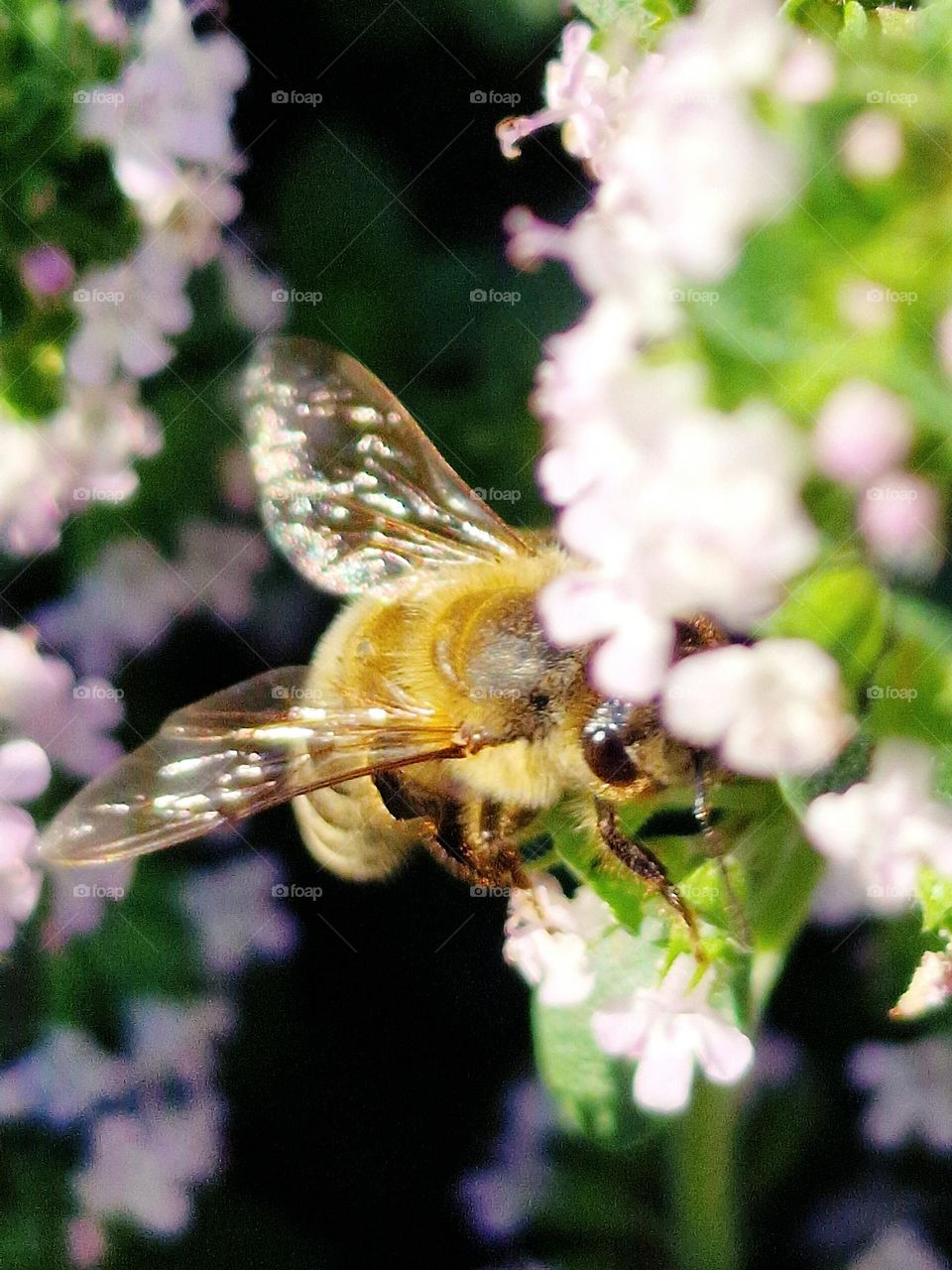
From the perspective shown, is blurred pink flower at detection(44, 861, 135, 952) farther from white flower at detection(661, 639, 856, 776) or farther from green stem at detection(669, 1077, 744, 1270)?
white flower at detection(661, 639, 856, 776)

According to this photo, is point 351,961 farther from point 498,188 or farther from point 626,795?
point 498,188

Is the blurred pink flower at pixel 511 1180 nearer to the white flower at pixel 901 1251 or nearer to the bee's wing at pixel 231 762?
the white flower at pixel 901 1251

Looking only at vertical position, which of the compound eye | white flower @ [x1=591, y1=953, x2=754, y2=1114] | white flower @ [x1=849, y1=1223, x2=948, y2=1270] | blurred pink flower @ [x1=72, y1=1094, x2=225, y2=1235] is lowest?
blurred pink flower @ [x1=72, y1=1094, x2=225, y2=1235]

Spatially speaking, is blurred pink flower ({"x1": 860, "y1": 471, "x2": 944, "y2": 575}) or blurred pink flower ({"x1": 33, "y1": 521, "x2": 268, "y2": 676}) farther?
blurred pink flower ({"x1": 33, "y1": 521, "x2": 268, "y2": 676})

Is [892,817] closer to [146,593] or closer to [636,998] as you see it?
[636,998]

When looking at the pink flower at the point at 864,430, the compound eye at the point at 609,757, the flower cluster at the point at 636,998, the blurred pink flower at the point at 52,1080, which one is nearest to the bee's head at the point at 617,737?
the compound eye at the point at 609,757

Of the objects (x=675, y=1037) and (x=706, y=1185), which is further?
(x=706, y=1185)

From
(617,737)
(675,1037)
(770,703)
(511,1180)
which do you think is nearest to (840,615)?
(770,703)

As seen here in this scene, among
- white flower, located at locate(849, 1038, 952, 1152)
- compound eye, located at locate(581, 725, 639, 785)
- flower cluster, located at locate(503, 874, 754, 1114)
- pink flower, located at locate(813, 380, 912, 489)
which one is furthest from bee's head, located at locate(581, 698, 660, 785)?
white flower, located at locate(849, 1038, 952, 1152)
